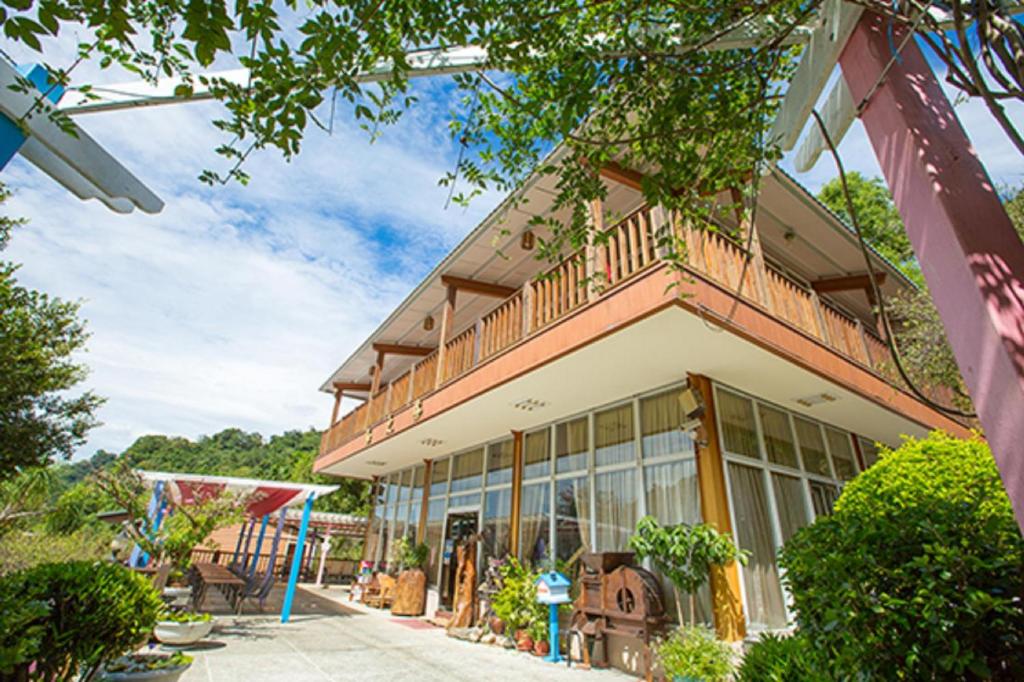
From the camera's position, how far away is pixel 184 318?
495 cm

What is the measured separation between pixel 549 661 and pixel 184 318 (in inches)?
227

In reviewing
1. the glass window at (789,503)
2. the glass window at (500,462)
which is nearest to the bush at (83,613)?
the glass window at (500,462)

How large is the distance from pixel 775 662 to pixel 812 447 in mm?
4862

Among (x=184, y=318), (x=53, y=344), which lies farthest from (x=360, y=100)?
(x=53, y=344)

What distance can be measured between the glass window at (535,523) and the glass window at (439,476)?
302 cm

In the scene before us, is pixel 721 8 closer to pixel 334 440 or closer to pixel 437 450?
pixel 437 450

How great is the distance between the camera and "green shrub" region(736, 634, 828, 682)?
→ 8.17ft

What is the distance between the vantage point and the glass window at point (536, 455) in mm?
7291

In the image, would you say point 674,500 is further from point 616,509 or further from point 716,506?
point 616,509

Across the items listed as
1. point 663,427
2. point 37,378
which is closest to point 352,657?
point 663,427

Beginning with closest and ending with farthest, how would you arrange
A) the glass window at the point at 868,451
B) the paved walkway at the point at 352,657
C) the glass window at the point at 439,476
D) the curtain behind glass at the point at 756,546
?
1. the paved walkway at the point at 352,657
2. the curtain behind glass at the point at 756,546
3. the glass window at the point at 868,451
4. the glass window at the point at 439,476

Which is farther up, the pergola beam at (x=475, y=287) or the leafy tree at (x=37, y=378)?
the pergola beam at (x=475, y=287)

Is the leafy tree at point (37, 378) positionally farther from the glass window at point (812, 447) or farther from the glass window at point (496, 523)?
the glass window at point (812, 447)

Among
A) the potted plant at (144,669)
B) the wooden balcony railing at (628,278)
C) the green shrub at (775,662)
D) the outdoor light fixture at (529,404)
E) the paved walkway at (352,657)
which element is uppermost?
the wooden balcony railing at (628,278)
